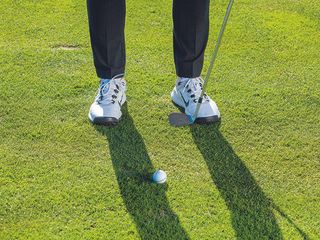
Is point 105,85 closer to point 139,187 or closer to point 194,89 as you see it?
point 194,89

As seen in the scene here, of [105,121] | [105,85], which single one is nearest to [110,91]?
[105,85]

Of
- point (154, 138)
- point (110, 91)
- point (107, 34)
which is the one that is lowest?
point (154, 138)

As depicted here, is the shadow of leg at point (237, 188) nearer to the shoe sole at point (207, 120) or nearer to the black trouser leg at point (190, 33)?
the shoe sole at point (207, 120)

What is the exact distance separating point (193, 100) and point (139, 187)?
2.39ft

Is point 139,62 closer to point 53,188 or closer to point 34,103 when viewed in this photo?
point 34,103

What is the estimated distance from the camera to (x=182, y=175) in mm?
2736

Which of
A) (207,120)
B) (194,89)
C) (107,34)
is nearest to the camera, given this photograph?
(107,34)

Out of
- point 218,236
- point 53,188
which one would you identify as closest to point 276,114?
point 218,236

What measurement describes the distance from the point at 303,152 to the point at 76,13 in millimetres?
2019

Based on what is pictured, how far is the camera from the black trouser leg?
2.87 meters

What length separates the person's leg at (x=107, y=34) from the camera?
A: 9.27 feet

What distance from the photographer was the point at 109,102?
10.1 ft

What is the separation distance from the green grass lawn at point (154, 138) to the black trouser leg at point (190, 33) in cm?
29

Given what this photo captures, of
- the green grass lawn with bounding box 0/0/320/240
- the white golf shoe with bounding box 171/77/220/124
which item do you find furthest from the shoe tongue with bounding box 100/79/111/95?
the white golf shoe with bounding box 171/77/220/124
